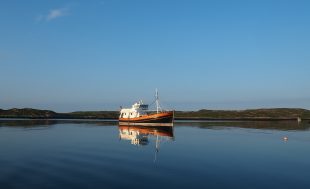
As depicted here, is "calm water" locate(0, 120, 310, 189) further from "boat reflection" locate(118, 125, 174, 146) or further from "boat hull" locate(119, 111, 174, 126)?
"boat hull" locate(119, 111, 174, 126)

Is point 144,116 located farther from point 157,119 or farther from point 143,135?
point 143,135

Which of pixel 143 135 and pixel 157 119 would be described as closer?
pixel 143 135

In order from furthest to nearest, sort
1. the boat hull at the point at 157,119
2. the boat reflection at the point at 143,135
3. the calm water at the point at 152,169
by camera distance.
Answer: the boat hull at the point at 157,119, the boat reflection at the point at 143,135, the calm water at the point at 152,169

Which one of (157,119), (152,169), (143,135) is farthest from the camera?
(157,119)

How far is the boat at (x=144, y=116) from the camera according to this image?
88.4 meters

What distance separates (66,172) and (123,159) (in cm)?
785

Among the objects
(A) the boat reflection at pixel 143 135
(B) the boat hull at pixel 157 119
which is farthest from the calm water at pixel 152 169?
(B) the boat hull at pixel 157 119

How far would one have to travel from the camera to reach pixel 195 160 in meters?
31.5

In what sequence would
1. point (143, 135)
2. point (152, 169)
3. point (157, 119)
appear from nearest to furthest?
point (152, 169) < point (143, 135) < point (157, 119)

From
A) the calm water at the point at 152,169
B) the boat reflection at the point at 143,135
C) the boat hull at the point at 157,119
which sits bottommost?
the calm water at the point at 152,169

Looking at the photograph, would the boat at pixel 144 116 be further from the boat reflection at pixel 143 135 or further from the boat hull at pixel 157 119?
the boat reflection at pixel 143 135

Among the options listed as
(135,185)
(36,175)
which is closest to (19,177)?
(36,175)

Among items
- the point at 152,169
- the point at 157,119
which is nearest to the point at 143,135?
the point at 157,119

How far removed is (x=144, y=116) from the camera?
91375mm
